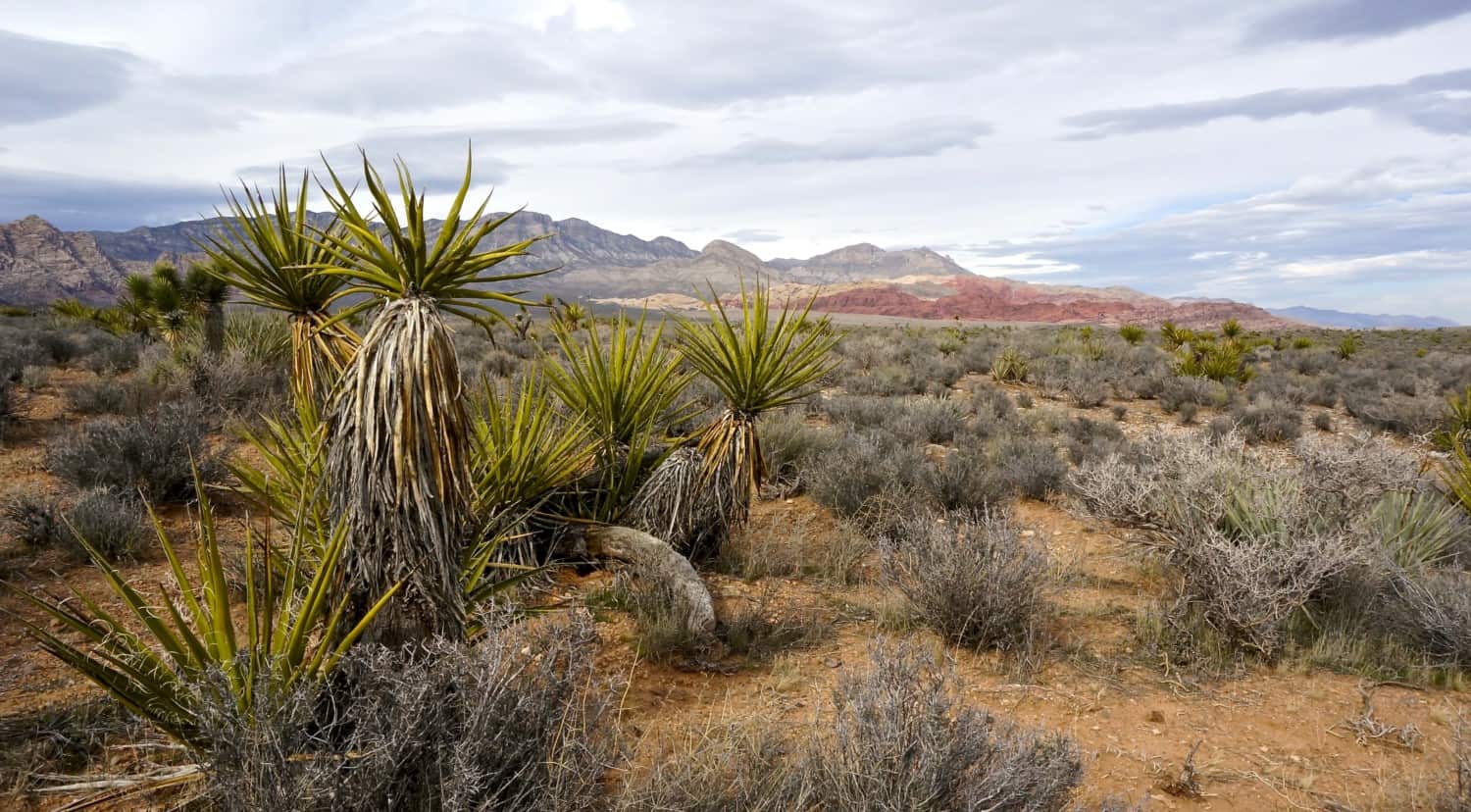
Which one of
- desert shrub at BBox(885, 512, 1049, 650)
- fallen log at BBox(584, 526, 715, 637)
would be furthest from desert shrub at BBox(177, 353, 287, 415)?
desert shrub at BBox(885, 512, 1049, 650)

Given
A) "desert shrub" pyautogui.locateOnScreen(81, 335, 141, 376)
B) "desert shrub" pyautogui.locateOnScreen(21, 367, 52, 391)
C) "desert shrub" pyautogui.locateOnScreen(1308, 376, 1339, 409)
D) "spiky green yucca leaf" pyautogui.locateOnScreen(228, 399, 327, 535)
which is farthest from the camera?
"desert shrub" pyautogui.locateOnScreen(1308, 376, 1339, 409)

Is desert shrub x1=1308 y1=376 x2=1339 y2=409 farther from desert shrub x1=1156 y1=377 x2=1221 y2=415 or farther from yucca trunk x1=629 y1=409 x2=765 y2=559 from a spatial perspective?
yucca trunk x1=629 y1=409 x2=765 y2=559

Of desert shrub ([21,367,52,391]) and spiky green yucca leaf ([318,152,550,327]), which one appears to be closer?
spiky green yucca leaf ([318,152,550,327])

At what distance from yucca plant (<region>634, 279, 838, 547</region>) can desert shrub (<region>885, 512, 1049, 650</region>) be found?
153 cm

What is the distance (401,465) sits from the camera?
2977 millimetres

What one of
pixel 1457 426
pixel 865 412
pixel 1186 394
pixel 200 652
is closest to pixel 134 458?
pixel 200 652

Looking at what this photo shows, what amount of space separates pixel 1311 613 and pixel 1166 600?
0.86 metres

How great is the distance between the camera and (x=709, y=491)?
Answer: 563 cm

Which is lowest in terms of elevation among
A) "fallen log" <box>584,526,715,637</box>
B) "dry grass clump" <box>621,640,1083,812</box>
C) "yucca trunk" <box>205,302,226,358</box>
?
"fallen log" <box>584,526,715,637</box>

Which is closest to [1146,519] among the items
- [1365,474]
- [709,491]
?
[1365,474]

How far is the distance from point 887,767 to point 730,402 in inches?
138

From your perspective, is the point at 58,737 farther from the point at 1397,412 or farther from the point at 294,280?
the point at 1397,412

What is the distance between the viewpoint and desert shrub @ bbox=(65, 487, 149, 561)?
519 centimetres

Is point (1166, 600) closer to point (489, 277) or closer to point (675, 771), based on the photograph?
point (675, 771)
